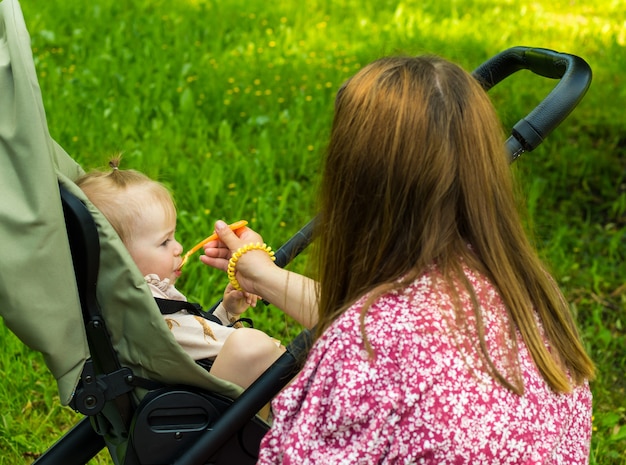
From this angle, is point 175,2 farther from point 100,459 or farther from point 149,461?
point 149,461

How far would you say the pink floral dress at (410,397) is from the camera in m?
1.68

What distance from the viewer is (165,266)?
231 centimetres

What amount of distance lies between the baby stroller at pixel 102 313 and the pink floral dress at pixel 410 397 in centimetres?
18

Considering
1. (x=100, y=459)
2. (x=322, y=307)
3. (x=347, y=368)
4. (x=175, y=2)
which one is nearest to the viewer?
(x=347, y=368)

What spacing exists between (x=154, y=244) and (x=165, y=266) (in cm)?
6

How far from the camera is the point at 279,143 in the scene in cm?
470

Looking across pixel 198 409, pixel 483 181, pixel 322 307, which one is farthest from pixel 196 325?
pixel 483 181

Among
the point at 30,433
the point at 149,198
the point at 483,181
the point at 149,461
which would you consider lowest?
the point at 30,433

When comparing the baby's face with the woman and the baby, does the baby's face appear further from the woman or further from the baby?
the woman

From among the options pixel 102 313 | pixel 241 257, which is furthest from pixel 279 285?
pixel 102 313

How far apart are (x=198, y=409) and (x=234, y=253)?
0.33 metres

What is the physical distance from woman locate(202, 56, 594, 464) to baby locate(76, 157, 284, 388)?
37 centimetres

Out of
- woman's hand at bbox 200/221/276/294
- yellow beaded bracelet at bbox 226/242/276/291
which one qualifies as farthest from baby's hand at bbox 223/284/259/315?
yellow beaded bracelet at bbox 226/242/276/291

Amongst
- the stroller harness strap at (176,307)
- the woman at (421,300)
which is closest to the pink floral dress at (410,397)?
the woman at (421,300)
